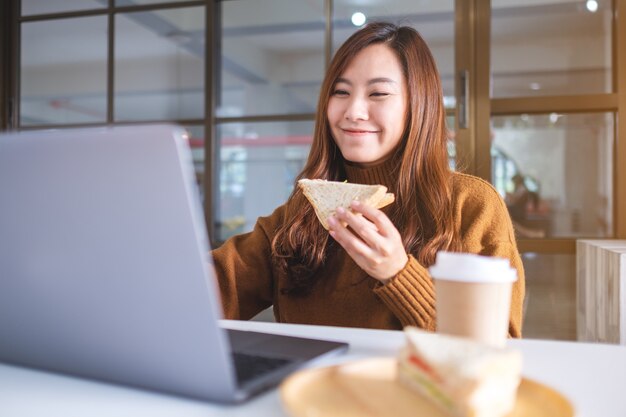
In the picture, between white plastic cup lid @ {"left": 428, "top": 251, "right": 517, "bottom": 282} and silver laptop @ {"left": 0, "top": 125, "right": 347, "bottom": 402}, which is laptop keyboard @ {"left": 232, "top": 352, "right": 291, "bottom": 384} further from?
white plastic cup lid @ {"left": 428, "top": 251, "right": 517, "bottom": 282}

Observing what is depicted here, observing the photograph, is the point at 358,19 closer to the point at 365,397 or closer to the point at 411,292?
the point at 411,292

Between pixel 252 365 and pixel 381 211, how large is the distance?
0.78 metres

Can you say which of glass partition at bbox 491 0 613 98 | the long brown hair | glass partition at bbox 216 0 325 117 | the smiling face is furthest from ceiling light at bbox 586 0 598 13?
the smiling face

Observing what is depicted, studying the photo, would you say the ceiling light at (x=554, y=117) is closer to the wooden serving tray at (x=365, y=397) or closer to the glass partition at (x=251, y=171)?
the glass partition at (x=251, y=171)

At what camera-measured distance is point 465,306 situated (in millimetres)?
643

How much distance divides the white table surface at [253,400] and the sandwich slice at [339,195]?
1.38 feet

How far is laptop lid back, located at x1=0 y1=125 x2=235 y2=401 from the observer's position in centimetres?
48

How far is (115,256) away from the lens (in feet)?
1.68

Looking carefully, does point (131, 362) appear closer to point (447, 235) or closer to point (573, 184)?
point (447, 235)

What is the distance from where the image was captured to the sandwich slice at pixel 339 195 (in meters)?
1.19

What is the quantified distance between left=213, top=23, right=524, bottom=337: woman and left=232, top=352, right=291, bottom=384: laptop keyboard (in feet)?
2.31

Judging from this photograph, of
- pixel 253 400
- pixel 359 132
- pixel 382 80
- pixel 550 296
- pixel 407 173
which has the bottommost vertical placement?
pixel 550 296

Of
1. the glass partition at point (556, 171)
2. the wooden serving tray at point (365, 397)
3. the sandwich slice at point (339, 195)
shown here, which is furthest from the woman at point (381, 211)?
the glass partition at point (556, 171)

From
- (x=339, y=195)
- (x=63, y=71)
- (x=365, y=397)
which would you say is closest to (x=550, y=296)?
(x=339, y=195)
